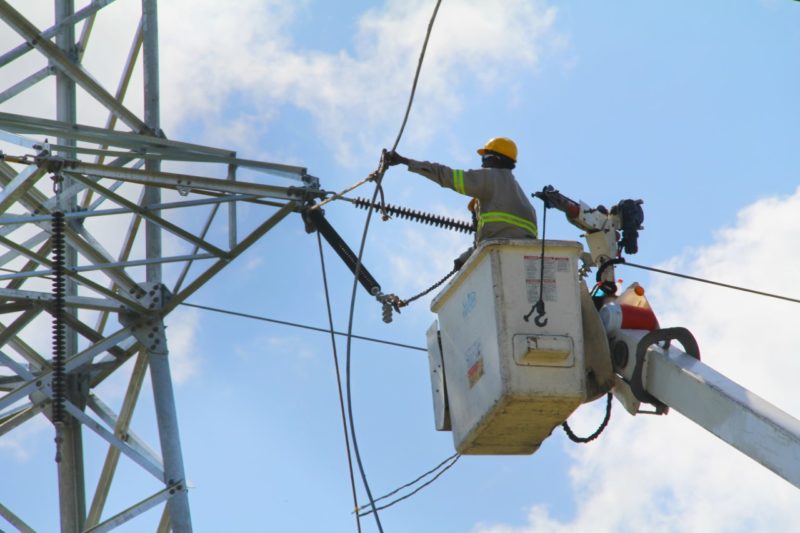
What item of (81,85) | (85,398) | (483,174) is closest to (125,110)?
(81,85)

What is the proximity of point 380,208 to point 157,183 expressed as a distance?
72.8 inches

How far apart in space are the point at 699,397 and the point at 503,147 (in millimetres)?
2505

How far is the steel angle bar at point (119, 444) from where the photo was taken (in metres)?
13.8

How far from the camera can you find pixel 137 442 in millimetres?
14453

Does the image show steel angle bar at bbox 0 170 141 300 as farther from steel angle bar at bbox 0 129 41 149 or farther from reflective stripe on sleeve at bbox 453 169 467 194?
reflective stripe on sleeve at bbox 453 169 467 194

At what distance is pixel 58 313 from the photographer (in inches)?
531

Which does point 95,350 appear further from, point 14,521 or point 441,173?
point 441,173

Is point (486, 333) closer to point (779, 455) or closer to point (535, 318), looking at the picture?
point (535, 318)

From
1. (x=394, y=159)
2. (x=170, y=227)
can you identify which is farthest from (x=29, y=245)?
(x=394, y=159)

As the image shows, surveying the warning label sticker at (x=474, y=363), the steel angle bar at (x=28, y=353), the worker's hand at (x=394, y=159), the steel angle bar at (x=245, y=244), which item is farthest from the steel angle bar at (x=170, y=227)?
the warning label sticker at (x=474, y=363)

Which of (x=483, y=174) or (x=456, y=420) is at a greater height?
(x=483, y=174)

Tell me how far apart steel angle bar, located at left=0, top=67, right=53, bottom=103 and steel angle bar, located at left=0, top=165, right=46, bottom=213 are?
137 cm

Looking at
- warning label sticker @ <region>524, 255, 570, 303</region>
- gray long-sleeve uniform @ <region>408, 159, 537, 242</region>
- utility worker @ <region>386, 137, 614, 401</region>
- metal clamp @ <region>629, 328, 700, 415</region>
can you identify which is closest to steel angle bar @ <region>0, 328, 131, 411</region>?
utility worker @ <region>386, 137, 614, 401</region>

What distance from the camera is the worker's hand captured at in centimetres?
1155
